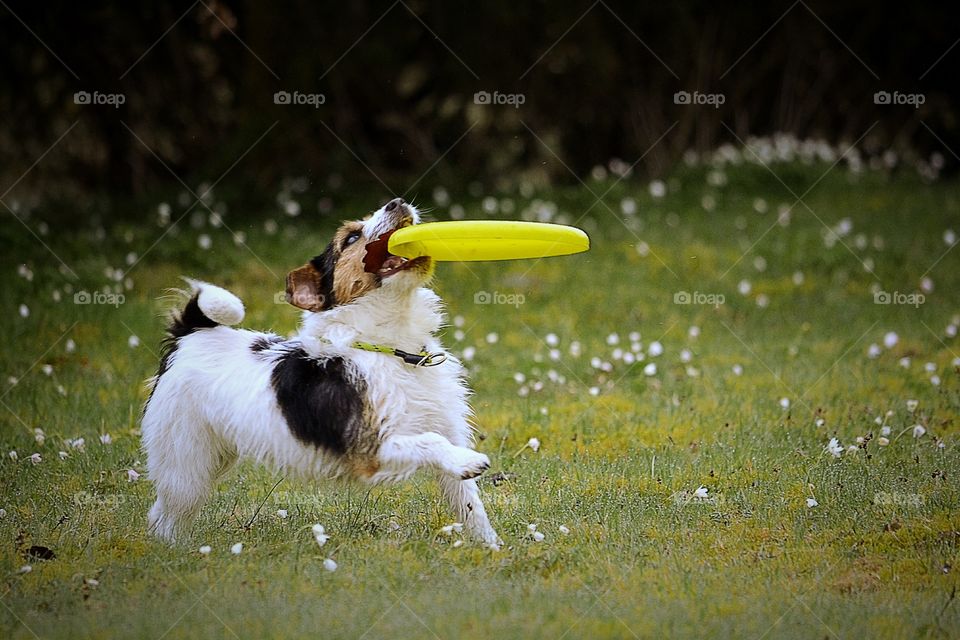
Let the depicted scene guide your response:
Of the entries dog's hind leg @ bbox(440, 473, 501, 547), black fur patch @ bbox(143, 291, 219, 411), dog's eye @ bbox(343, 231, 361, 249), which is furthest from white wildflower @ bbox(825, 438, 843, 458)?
black fur patch @ bbox(143, 291, 219, 411)

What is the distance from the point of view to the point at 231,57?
11367 mm

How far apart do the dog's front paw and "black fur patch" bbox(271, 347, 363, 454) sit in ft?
1.57

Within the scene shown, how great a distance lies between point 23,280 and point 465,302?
343 cm

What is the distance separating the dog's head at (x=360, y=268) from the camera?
16.6ft

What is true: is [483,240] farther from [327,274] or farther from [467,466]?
[467,466]

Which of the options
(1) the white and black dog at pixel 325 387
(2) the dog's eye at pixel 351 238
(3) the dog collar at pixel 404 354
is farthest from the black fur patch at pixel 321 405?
(2) the dog's eye at pixel 351 238

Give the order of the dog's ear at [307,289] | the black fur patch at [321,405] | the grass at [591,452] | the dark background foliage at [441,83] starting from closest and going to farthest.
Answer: the grass at [591,452]
the black fur patch at [321,405]
the dog's ear at [307,289]
the dark background foliage at [441,83]

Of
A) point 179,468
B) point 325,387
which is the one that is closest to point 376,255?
point 325,387

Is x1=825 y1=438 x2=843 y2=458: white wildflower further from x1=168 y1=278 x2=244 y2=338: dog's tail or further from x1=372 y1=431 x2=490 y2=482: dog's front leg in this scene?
x1=168 y1=278 x2=244 y2=338: dog's tail

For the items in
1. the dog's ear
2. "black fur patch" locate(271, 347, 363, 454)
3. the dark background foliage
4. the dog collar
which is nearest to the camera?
"black fur patch" locate(271, 347, 363, 454)

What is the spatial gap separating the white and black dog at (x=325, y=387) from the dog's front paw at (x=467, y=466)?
0.12 m

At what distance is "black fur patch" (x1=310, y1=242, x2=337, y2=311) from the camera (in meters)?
5.16

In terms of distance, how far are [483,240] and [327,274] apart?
2.36 ft

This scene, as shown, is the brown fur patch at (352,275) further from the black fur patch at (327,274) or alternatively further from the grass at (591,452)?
the grass at (591,452)
